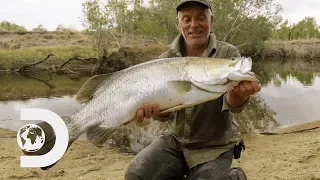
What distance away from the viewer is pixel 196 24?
3.58 m

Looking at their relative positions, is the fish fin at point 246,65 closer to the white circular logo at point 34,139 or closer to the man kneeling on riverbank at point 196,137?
the man kneeling on riverbank at point 196,137

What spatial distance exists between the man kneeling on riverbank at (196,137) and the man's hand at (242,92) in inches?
12.2

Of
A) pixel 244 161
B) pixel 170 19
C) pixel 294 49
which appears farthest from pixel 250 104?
pixel 294 49

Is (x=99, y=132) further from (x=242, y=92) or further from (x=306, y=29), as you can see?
(x=306, y=29)

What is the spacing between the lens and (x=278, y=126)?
9953mm

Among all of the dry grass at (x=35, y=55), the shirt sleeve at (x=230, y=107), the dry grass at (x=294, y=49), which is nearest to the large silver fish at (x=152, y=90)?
the shirt sleeve at (x=230, y=107)

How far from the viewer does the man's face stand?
3.60m

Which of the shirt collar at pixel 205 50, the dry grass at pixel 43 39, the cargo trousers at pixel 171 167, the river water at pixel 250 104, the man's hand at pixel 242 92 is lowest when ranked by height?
the river water at pixel 250 104

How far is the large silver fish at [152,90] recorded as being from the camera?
2.86 meters

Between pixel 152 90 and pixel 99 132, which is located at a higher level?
pixel 152 90

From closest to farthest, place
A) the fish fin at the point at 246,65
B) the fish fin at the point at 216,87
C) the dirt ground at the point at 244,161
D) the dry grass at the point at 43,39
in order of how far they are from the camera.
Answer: the fish fin at the point at 246,65 → the fish fin at the point at 216,87 → the dirt ground at the point at 244,161 → the dry grass at the point at 43,39

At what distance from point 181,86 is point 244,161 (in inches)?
146

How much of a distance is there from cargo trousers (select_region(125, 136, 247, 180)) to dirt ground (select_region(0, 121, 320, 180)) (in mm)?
2003

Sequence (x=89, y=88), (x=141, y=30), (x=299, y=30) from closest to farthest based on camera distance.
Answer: (x=89, y=88) → (x=141, y=30) → (x=299, y=30)
